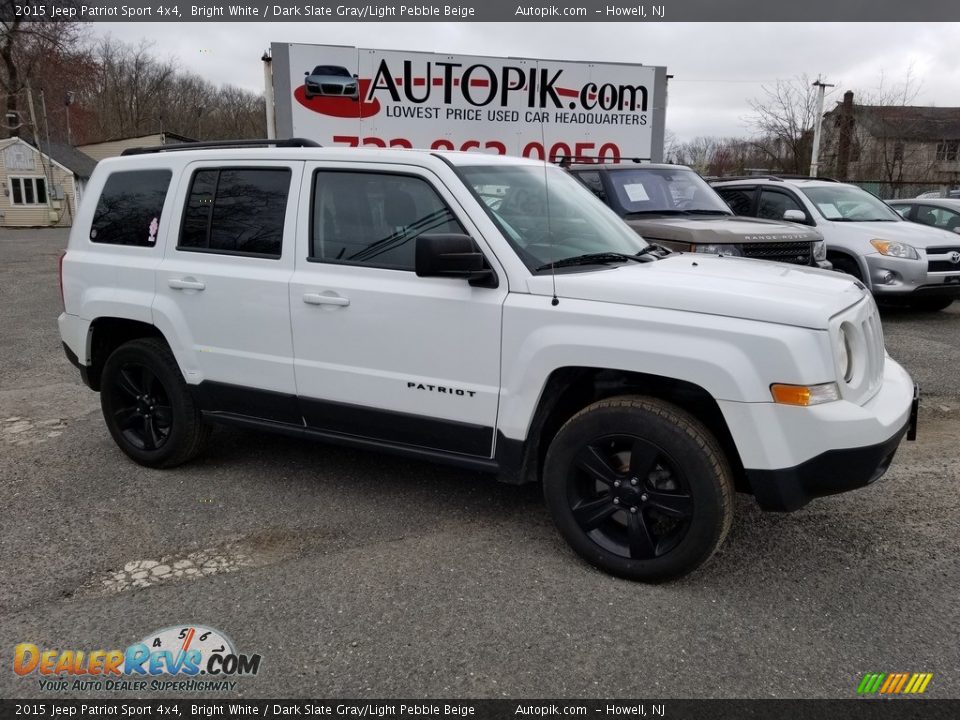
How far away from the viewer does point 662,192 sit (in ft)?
26.9

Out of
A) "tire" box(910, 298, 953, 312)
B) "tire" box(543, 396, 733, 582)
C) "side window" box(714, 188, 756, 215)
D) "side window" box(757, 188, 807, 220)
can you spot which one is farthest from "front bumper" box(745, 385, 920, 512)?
"tire" box(910, 298, 953, 312)

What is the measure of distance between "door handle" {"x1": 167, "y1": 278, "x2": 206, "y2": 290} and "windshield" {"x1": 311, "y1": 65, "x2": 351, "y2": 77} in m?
5.99

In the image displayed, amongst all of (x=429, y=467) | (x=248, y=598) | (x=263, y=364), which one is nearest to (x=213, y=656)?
(x=248, y=598)

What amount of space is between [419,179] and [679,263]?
55.9 inches

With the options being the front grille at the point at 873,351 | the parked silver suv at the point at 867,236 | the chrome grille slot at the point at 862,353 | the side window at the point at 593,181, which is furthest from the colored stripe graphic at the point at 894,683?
the parked silver suv at the point at 867,236

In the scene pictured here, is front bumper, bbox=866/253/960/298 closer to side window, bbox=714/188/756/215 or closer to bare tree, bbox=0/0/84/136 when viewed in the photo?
side window, bbox=714/188/756/215

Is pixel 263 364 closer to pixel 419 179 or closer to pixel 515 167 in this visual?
pixel 419 179

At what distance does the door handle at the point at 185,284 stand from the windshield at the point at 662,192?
497 cm

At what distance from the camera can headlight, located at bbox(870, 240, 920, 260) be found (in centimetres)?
931

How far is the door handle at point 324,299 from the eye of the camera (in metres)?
3.80

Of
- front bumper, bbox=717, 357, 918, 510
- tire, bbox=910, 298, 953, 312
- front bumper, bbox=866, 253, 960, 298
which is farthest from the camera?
tire, bbox=910, 298, 953, 312

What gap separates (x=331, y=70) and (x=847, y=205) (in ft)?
23.5

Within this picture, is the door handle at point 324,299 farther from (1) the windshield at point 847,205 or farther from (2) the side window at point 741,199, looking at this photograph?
(1) the windshield at point 847,205

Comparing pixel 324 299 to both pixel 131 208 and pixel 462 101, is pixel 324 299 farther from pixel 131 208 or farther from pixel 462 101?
pixel 462 101
